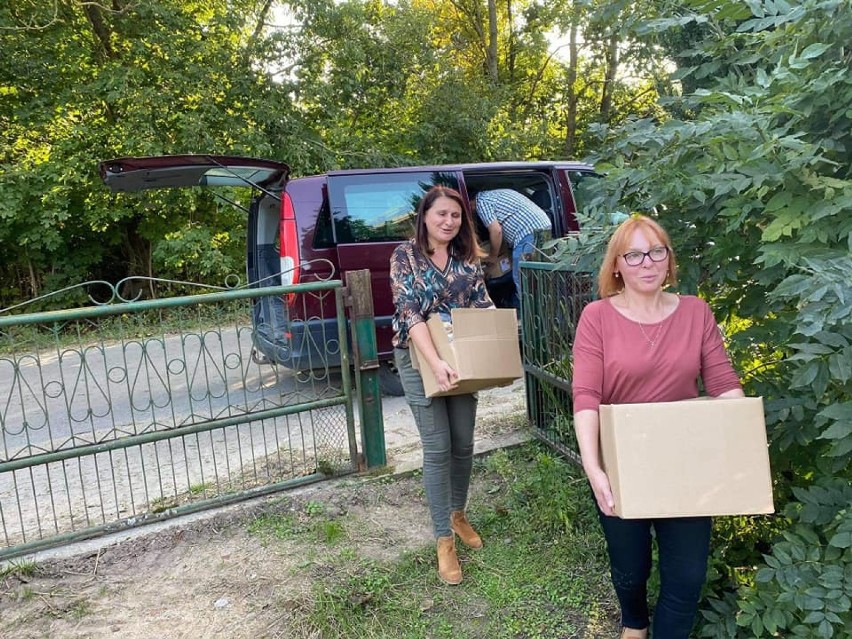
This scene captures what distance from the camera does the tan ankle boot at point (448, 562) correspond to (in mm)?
2553

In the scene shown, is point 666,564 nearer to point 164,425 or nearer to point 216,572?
point 216,572

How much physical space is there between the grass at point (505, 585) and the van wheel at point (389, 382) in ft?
7.35

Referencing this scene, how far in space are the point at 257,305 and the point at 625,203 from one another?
2190 mm

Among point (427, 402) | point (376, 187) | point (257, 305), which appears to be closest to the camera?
point (427, 402)

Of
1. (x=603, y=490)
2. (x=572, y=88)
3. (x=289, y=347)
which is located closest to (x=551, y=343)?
(x=289, y=347)

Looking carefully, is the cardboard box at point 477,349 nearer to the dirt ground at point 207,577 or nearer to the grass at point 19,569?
the dirt ground at point 207,577

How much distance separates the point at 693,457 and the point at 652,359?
0.31 meters

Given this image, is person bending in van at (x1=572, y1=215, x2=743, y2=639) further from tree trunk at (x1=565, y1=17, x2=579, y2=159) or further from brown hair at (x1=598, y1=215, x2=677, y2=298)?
tree trunk at (x1=565, y1=17, x2=579, y2=159)

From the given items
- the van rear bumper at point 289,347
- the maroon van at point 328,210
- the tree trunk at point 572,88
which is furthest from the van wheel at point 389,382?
the tree trunk at point 572,88

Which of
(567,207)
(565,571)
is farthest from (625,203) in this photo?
(567,207)

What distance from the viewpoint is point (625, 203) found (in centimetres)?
218

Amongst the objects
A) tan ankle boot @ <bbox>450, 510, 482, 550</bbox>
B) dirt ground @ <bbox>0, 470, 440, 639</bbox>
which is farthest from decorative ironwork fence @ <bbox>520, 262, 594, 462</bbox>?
dirt ground @ <bbox>0, 470, 440, 639</bbox>

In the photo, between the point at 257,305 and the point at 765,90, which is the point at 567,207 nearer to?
the point at 257,305

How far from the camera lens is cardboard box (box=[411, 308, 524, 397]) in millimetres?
2357
